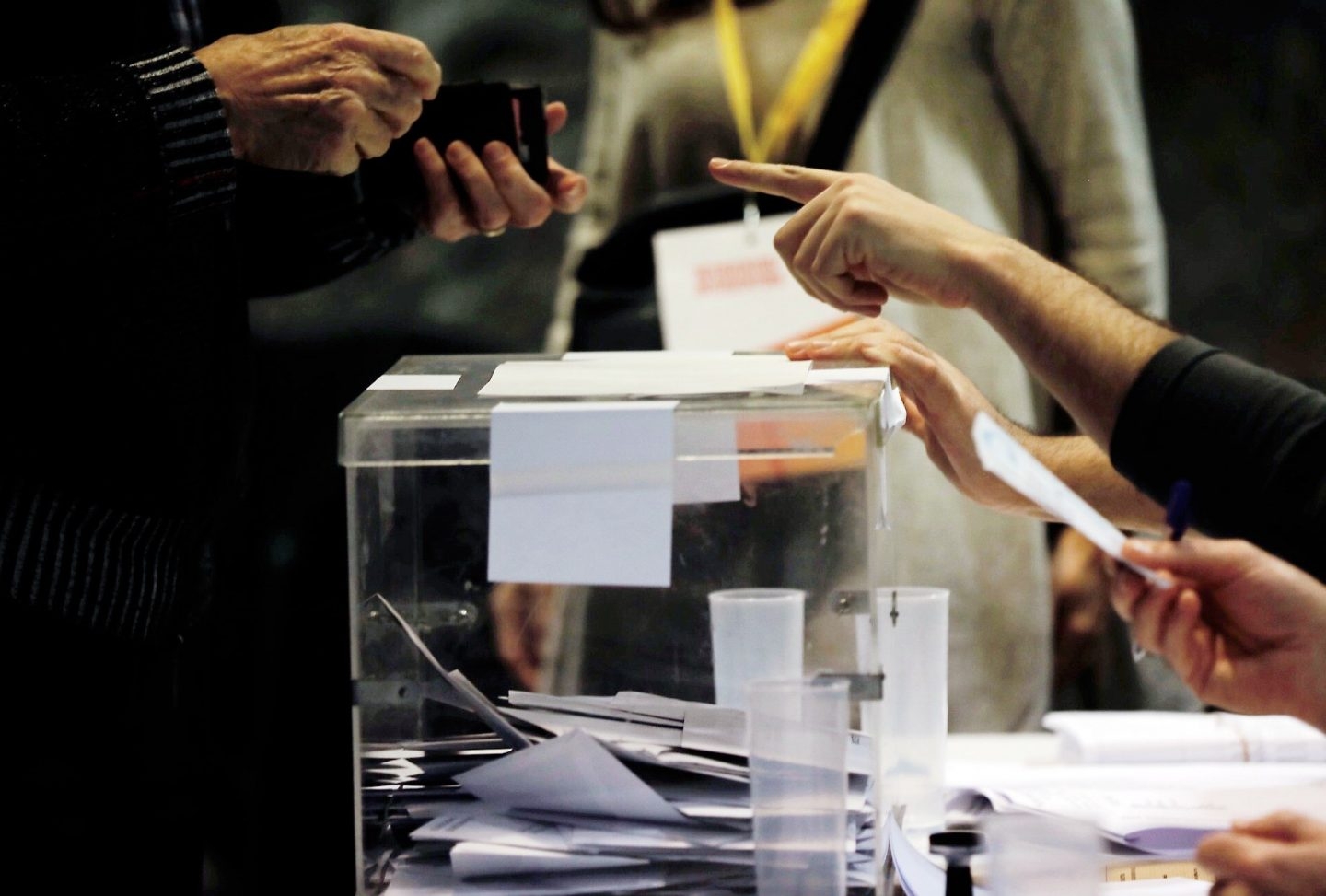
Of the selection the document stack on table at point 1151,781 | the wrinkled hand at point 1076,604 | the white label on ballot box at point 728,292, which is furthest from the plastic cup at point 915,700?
the wrinkled hand at point 1076,604

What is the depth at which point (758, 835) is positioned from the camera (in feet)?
2.63

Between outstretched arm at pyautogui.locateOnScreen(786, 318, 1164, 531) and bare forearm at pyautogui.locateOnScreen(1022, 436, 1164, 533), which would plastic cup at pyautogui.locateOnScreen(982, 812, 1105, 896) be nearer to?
outstretched arm at pyautogui.locateOnScreen(786, 318, 1164, 531)

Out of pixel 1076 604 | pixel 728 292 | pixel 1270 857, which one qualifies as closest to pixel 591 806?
pixel 1270 857

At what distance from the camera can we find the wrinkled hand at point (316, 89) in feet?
3.49

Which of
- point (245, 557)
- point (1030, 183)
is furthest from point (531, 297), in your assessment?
point (1030, 183)

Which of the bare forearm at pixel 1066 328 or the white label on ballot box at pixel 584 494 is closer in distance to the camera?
the white label on ballot box at pixel 584 494

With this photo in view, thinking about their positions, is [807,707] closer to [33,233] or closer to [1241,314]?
[33,233]

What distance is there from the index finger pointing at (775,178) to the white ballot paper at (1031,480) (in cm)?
50

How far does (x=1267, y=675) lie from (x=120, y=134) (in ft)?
2.85

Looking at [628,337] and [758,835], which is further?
[628,337]

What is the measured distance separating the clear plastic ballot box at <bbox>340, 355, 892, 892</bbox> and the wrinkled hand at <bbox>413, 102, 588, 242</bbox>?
424mm

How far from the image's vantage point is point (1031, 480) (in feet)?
2.26

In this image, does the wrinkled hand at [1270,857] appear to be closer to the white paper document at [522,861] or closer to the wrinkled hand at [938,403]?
the white paper document at [522,861]

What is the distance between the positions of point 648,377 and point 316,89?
0.40 meters
